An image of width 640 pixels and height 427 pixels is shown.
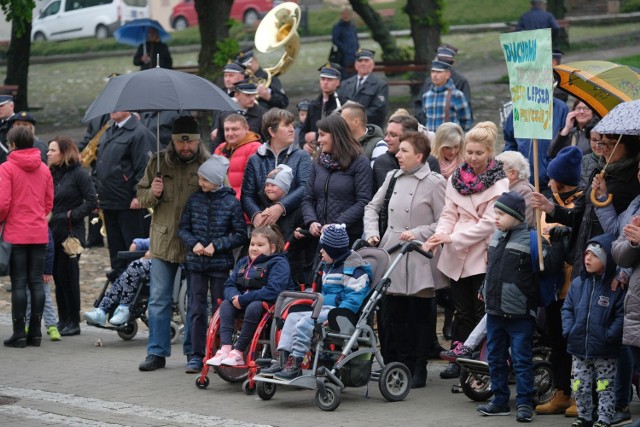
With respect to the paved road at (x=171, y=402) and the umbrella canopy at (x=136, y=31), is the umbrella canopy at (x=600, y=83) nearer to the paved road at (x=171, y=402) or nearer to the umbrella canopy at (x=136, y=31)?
the paved road at (x=171, y=402)

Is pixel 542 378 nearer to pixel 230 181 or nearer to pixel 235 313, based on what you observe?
pixel 235 313

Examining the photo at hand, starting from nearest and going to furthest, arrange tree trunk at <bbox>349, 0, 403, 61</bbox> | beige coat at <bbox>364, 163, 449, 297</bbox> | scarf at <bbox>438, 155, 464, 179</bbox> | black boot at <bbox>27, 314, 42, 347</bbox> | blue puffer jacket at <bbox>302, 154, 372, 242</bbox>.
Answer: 1. beige coat at <bbox>364, 163, 449, 297</bbox>
2. blue puffer jacket at <bbox>302, 154, 372, 242</bbox>
3. scarf at <bbox>438, 155, 464, 179</bbox>
4. black boot at <bbox>27, 314, 42, 347</bbox>
5. tree trunk at <bbox>349, 0, 403, 61</bbox>

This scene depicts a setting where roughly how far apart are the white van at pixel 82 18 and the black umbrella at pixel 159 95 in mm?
35841

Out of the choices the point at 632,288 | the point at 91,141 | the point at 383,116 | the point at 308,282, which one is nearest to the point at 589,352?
the point at 632,288

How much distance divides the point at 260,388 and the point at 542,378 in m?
2.11

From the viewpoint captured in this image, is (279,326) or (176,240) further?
(176,240)

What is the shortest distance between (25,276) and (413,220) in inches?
167

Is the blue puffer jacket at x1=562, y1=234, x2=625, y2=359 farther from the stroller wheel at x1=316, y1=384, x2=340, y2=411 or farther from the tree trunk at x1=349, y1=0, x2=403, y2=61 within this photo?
the tree trunk at x1=349, y1=0, x2=403, y2=61

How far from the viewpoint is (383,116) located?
16.2 meters

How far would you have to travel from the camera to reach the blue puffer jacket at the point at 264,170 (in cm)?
1160

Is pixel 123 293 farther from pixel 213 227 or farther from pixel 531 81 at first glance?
pixel 531 81

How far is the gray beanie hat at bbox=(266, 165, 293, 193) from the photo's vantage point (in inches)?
448

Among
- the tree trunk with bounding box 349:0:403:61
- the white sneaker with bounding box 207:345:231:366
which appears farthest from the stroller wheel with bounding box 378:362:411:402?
the tree trunk with bounding box 349:0:403:61

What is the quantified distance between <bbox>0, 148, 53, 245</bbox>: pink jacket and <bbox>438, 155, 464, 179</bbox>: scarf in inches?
155
